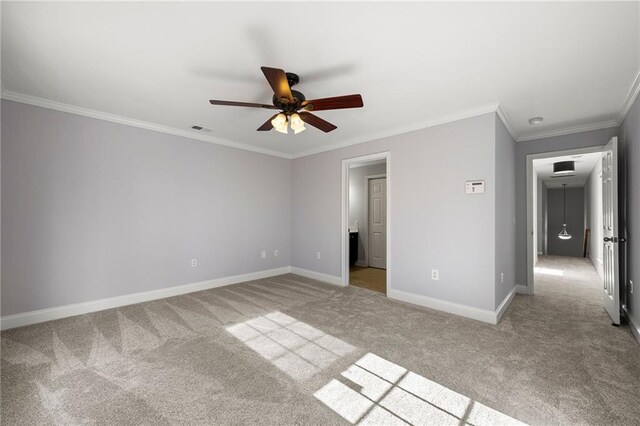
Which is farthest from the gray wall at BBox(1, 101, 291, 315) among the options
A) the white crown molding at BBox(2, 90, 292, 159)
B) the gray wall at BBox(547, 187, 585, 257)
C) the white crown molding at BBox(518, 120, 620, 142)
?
the gray wall at BBox(547, 187, 585, 257)

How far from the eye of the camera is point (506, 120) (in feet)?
11.6

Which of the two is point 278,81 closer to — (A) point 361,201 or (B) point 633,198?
(B) point 633,198

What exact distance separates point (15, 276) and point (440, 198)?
4.96m

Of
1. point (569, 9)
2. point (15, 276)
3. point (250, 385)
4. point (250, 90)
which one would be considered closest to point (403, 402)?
point (250, 385)

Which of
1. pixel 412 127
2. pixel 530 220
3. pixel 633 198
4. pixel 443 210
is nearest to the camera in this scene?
pixel 633 198

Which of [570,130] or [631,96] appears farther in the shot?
[570,130]

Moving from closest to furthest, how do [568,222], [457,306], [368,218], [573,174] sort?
[457,306] → [368,218] → [573,174] → [568,222]

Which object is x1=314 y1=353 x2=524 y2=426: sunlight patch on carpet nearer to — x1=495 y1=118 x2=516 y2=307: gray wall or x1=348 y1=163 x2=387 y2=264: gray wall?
x1=495 y1=118 x2=516 y2=307: gray wall

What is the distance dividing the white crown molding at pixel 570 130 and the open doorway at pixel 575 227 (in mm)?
285

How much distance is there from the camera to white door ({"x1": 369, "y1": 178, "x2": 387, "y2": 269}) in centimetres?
616

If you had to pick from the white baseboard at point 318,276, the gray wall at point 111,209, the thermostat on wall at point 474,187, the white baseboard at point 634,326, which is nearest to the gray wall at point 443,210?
the thermostat on wall at point 474,187

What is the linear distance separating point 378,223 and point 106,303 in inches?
199

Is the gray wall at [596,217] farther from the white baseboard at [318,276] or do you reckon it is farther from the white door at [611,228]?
the white baseboard at [318,276]

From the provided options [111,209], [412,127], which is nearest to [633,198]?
[412,127]
